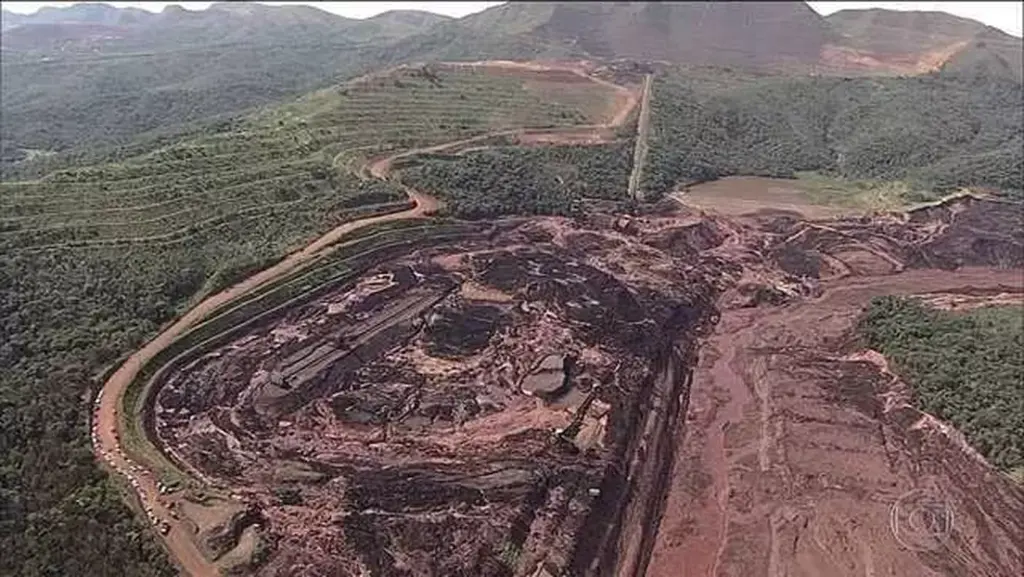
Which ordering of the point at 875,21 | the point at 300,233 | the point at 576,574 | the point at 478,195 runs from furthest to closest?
the point at 875,21
the point at 478,195
the point at 300,233
the point at 576,574

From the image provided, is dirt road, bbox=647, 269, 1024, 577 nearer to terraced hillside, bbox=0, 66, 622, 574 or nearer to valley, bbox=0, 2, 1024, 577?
valley, bbox=0, 2, 1024, 577

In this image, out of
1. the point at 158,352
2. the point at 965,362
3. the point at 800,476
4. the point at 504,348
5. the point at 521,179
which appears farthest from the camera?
the point at 521,179

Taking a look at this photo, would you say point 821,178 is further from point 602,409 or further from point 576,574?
point 576,574

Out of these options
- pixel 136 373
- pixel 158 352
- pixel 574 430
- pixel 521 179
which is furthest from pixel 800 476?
pixel 521 179

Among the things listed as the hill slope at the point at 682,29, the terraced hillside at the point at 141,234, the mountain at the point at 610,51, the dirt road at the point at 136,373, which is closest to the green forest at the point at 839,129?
the mountain at the point at 610,51

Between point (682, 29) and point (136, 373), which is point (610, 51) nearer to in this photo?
point (682, 29)

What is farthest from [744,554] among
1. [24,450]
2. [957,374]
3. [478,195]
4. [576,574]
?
[478,195]

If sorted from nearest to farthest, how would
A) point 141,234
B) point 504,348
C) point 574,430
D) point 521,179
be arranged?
point 574,430 → point 504,348 → point 141,234 → point 521,179
